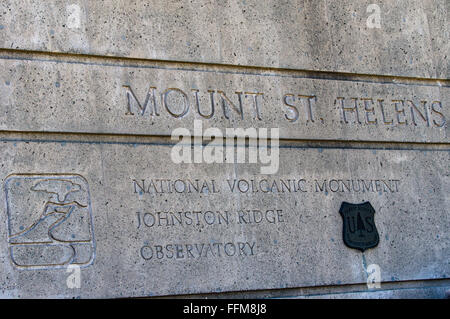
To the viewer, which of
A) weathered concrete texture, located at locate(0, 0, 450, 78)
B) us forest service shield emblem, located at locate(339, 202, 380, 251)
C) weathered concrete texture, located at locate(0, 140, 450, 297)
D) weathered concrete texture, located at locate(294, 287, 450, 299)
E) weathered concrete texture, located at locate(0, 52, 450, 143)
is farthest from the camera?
us forest service shield emblem, located at locate(339, 202, 380, 251)

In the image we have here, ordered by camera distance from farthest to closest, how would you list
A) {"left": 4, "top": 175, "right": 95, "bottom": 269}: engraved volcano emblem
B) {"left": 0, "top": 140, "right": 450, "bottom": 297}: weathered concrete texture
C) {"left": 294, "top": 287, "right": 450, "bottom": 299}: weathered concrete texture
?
1. {"left": 294, "top": 287, "right": 450, "bottom": 299}: weathered concrete texture
2. {"left": 0, "top": 140, "right": 450, "bottom": 297}: weathered concrete texture
3. {"left": 4, "top": 175, "right": 95, "bottom": 269}: engraved volcano emblem

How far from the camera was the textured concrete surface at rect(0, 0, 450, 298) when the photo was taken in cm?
491

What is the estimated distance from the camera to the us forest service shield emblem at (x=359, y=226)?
5.77 meters

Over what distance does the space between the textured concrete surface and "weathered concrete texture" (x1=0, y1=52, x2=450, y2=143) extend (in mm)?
12

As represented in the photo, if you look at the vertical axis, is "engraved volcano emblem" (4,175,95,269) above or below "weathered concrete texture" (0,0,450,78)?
below

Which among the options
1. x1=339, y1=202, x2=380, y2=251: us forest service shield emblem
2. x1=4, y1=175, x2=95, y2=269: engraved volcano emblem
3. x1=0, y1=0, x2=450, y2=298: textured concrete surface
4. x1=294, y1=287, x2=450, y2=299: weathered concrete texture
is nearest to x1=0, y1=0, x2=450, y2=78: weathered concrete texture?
x1=0, y1=0, x2=450, y2=298: textured concrete surface

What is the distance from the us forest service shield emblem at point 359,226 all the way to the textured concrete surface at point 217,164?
3cm

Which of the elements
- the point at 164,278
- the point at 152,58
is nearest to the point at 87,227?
the point at 164,278

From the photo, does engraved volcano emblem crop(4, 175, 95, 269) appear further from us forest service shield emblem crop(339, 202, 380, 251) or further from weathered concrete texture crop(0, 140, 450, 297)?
us forest service shield emblem crop(339, 202, 380, 251)

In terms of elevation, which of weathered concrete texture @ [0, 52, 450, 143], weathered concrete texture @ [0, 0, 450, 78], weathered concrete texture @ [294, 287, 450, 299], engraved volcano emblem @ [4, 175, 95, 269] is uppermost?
weathered concrete texture @ [0, 0, 450, 78]

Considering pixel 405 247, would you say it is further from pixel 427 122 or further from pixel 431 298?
pixel 427 122

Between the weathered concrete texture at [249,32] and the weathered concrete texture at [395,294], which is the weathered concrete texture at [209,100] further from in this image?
the weathered concrete texture at [395,294]

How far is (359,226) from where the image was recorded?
582cm

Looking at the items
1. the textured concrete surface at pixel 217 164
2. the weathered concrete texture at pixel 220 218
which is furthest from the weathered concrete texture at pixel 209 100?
the weathered concrete texture at pixel 220 218
